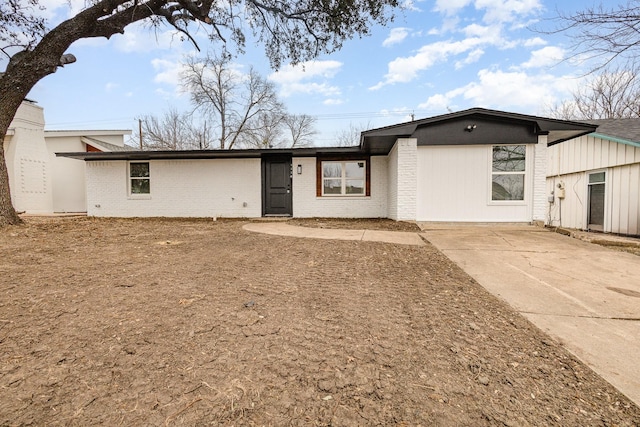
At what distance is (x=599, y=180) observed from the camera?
32.1 ft

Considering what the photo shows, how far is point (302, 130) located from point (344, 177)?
21.3m

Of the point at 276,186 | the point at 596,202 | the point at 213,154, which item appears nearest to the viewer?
the point at 596,202

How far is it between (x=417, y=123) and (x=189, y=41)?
25.9 ft

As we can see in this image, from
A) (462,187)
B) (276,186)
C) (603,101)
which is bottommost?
(462,187)

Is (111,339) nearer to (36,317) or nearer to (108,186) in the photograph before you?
(36,317)

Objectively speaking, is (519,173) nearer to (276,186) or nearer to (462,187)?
(462,187)

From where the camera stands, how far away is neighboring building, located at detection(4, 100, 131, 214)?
12.1 metres

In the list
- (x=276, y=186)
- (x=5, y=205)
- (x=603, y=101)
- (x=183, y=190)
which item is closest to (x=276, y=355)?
(x=5, y=205)

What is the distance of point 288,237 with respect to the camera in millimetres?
5934

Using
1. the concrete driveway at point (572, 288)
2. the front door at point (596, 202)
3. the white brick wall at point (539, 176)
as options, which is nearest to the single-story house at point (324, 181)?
the white brick wall at point (539, 176)

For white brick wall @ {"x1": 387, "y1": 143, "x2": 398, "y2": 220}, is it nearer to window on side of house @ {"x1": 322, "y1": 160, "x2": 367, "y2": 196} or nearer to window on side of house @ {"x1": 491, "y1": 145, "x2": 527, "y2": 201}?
window on side of house @ {"x1": 322, "y1": 160, "x2": 367, "y2": 196}

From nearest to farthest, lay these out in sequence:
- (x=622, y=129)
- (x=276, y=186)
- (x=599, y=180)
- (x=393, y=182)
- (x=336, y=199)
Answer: (x=393, y=182) < (x=622, y=129) < (x=599, y=180) < (x=336, y=199) < (x=276, y=186)

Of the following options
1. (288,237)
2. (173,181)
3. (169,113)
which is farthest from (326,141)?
(288,237)

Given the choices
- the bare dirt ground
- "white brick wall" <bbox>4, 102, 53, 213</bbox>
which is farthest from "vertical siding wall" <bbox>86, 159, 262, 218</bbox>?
the bare dirt ground
